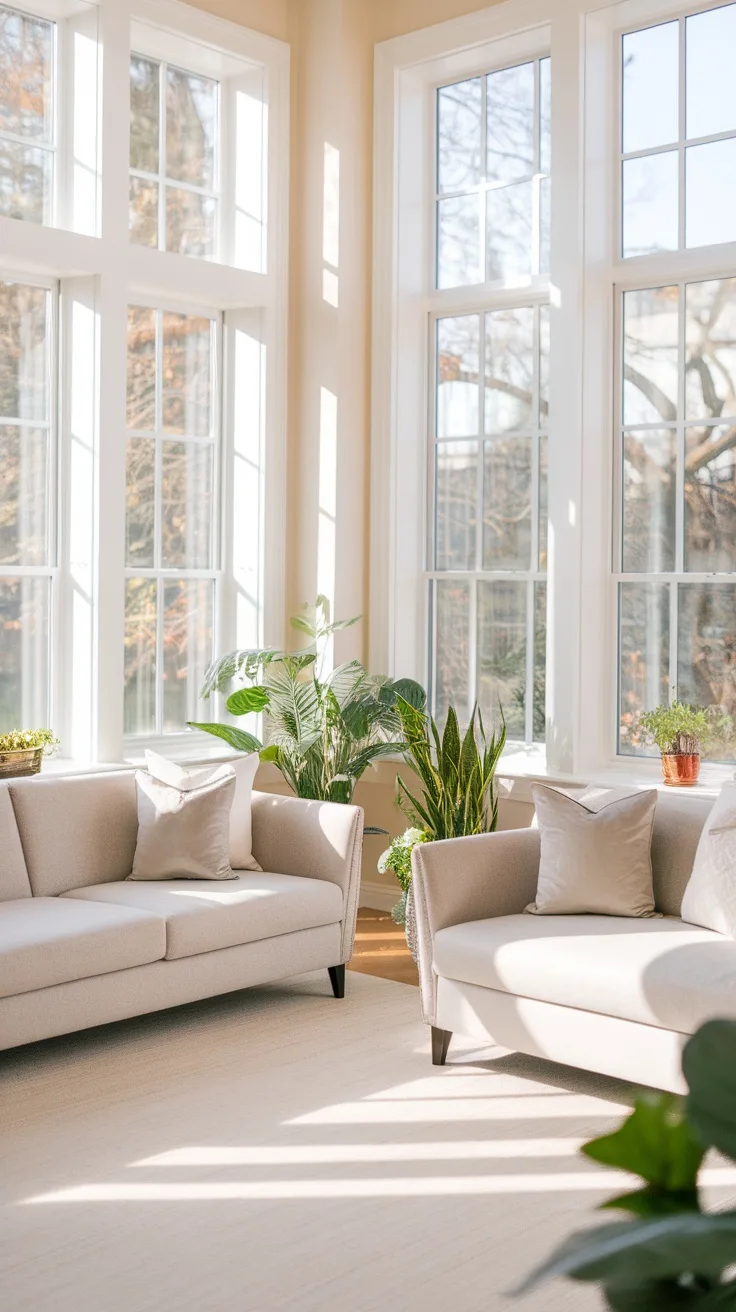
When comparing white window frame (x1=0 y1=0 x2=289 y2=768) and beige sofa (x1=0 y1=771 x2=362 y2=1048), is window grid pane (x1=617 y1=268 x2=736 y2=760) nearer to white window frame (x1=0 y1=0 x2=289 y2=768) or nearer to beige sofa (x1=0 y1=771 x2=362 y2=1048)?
beige sofa (x1=0 y1=771 x2=362 y2=1048)

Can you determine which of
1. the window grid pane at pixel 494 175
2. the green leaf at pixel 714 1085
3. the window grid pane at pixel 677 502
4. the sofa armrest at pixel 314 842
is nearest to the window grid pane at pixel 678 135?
the window grid pane at pixel 677 502

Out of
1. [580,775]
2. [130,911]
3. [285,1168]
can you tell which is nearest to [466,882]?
[130,911]

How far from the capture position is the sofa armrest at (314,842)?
4.59 meters

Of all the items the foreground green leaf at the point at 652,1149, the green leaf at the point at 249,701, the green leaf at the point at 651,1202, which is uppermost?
the foreground green leaf at the point at 652,1149

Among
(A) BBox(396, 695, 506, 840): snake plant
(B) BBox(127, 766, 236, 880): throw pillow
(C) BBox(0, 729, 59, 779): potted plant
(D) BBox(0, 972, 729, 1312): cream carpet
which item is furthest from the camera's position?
(A) BBox(396, 695, 506, 840): snake plant

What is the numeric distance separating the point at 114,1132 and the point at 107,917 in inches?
29.9

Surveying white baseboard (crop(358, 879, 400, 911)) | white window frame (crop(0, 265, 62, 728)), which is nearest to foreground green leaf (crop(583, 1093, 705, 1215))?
white window frame (crop(0, 265, 62, 728))

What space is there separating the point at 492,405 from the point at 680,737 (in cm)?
178

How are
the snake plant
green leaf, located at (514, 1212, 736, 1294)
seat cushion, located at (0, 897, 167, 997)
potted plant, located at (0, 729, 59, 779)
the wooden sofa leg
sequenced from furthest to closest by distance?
1. the snake plant
2. potted plant, located at (0, 729, 59, 779)
3. the wooden sofa leg
4. seat cushion, located at (0, 897, 167, 997)
5. green leaf, located at (514, 1212, 736, 1294)

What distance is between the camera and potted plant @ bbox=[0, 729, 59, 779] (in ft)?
15.5

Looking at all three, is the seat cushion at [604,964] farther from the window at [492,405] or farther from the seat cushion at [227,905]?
the window at [492,405]

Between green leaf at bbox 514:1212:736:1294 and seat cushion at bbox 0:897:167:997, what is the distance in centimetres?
335

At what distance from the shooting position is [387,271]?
595 centimetres

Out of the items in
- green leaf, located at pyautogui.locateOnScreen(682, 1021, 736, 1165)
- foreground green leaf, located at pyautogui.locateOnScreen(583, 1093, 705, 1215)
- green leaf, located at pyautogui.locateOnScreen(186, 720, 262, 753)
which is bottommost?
green leaf, located at pyautogui.locateOnScreen(186, 720, 262, 753)
